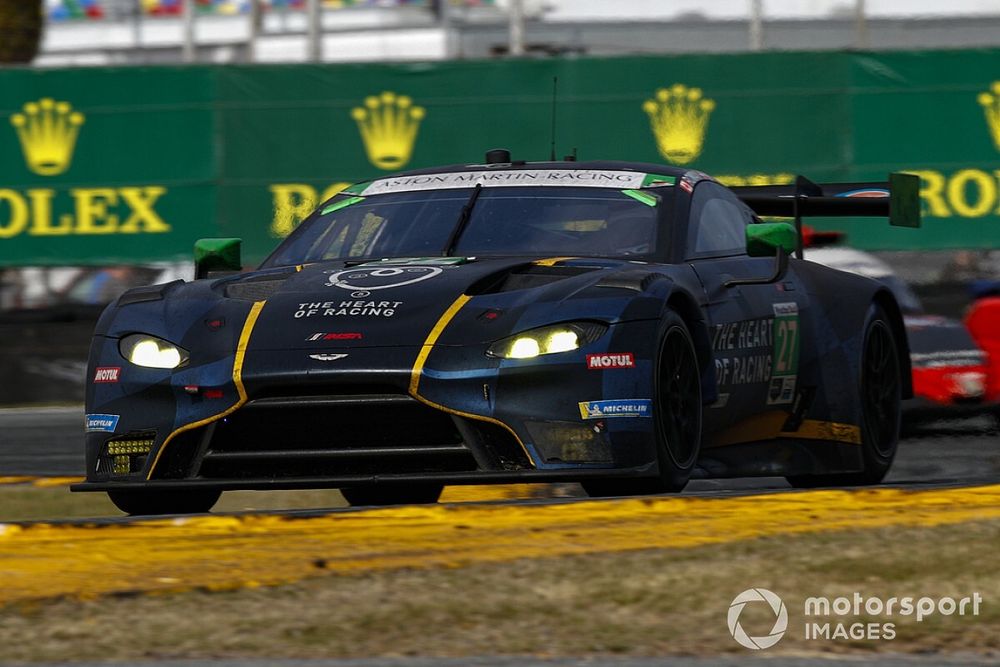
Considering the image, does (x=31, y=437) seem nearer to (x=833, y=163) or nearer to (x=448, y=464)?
(x=448, y=464)

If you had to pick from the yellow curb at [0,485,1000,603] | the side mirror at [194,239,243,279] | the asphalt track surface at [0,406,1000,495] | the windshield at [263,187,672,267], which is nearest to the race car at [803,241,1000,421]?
the asphalt track surface at [0,406,1000,495]

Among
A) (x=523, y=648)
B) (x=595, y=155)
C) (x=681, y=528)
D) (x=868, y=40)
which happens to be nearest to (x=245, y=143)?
(x=595, y=155)

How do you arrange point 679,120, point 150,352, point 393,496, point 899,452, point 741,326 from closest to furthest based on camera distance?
point 150,352 → point 741,326 → point 393,496 → point 899,452 → point 679,120

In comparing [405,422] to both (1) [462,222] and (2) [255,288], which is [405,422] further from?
(1) [462,222]

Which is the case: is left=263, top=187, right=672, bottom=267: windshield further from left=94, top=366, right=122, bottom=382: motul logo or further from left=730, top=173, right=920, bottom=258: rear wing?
left=730, top=173, right=920, bottom=258: rear wing

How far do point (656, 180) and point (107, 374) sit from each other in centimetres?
226

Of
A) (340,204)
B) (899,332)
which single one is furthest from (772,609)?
(899,332)

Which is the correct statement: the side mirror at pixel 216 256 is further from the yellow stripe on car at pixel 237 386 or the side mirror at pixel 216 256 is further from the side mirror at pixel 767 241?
the side mirror at pixel 767 241

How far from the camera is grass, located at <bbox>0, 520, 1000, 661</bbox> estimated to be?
427 centimetres

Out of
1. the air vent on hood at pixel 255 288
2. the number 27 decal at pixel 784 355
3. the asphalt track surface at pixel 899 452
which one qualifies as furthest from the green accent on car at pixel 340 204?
the asphalt track surface at pixel 899 452

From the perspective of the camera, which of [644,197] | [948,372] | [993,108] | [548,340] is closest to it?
[548,340]

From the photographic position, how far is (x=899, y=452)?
1034cm

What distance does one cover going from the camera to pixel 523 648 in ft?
13.9

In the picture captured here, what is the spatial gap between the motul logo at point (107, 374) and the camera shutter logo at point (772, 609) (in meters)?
2.57
